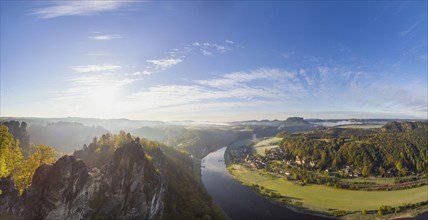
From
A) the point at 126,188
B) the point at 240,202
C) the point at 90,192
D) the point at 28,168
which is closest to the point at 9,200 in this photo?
the point at 28,168

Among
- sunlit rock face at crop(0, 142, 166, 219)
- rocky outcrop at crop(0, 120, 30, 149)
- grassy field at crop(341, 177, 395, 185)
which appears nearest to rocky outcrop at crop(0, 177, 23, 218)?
sunlit rock face at crop(0, 142, 166, 219)

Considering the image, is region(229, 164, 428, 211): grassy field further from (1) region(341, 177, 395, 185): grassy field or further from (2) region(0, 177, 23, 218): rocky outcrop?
(2) region(0, 177, 23, 218): rocky outcrop

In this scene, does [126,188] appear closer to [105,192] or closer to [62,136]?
[105,192]

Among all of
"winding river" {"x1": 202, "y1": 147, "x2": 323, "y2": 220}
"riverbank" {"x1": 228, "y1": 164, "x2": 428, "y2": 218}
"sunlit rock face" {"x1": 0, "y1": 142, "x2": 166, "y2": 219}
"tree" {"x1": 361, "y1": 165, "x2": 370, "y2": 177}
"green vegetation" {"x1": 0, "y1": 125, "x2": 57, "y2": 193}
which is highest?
"green vegetation" {"x1": 0, "y1": 125, "x2": 57, "y2": 193}

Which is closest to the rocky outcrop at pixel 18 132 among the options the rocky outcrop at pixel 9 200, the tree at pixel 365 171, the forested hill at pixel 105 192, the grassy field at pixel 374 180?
the forested hill at pixel 105 192

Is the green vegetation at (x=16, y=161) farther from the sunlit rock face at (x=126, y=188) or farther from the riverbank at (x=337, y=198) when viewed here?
the riverbank at (x=337, y=198)

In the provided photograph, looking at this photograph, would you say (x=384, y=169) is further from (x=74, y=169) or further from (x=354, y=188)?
(x=74, y=169)

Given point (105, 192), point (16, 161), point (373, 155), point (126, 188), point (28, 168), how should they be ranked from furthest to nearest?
point (373, 155) < point (126, 188) < point (105, 192) < point (28, 168) < point (16, 161)
